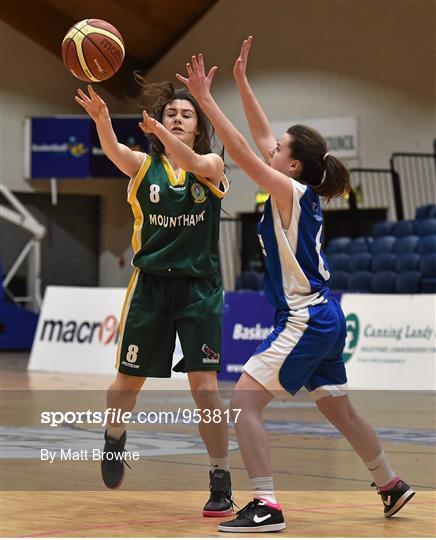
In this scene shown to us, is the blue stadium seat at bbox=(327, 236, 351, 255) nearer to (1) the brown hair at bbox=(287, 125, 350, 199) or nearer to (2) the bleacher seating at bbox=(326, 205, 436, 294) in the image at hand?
(2) the bleacher seating at bbox=(326, 205, 436, 294)

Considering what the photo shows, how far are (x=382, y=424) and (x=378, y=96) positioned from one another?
1159cm

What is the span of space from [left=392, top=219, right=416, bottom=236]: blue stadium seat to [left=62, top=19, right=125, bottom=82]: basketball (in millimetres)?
10282

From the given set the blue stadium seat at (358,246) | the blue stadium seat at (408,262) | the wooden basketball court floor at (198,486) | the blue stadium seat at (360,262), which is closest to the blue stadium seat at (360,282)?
the blue stadium seat at (360,262)

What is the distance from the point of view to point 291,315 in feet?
14.2

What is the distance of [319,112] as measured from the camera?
778 inches

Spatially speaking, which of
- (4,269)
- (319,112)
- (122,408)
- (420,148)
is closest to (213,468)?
(122,408)

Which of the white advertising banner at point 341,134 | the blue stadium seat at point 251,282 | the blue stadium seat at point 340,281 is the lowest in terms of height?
the blue stadium seat at point 340,281

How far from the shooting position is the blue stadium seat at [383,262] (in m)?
14.4

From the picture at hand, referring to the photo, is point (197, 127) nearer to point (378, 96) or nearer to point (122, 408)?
point (122, 408)

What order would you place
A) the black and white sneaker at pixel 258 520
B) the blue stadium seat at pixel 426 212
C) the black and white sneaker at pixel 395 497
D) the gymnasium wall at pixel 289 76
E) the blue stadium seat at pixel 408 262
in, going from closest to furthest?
the black and white sneaker at pixel 258 520
the black and white sneaker at pixel 395 497
the blue stadium seat at pixel 408 262
the blue stadium seat at pixel 426 212
the gymnasium wall at pixel 289 76

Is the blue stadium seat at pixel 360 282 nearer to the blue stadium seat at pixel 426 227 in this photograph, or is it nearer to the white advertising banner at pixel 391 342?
the blue stadium seat at pixel 426 227

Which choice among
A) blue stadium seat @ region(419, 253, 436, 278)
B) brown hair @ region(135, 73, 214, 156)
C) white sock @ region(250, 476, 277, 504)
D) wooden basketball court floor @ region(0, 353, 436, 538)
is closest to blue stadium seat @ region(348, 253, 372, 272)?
blue stadium seat @ region(419, 253, 436, 278)

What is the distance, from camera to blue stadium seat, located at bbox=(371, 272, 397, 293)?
14.0 metres

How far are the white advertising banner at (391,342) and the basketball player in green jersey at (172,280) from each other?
654 centimetres
